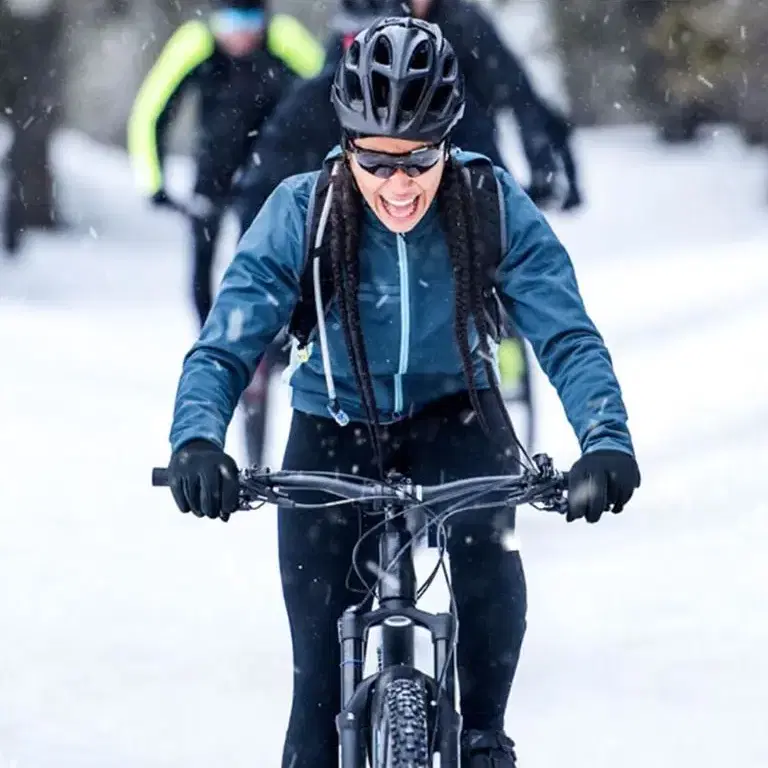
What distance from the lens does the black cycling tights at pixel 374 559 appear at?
11.9ft

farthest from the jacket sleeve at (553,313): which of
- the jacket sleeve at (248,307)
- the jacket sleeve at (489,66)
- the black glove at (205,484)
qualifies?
the jacket sleeve at (489,66)

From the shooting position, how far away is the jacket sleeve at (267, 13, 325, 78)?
9148 millimetres

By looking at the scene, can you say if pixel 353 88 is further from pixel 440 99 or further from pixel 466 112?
pixel 466 112

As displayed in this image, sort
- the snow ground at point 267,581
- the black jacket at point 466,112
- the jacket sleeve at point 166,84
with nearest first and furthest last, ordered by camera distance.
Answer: the snow ground at point 267,581, the black jacket at point 466,112, the jacket sleeve at point 166,84

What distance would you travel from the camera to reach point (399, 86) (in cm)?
337

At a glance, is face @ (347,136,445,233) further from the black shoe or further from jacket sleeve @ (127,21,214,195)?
jacket sleeve @ (127,21,214,195)

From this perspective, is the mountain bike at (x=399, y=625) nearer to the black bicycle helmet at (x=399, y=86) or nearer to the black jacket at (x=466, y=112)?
the black bicycle helmet at (x=399, y=86)

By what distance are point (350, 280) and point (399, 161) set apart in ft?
0.84

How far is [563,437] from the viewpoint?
10.6 m

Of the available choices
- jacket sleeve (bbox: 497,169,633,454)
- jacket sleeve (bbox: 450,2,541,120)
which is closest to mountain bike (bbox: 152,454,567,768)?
jacket sleeve (bbox: 497,169,633,454)

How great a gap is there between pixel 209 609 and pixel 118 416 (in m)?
4.67

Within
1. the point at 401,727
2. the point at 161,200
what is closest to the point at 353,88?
the point at 401,727

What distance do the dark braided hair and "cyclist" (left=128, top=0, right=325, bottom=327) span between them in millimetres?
5728

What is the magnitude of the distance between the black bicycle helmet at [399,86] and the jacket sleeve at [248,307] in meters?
0.24
